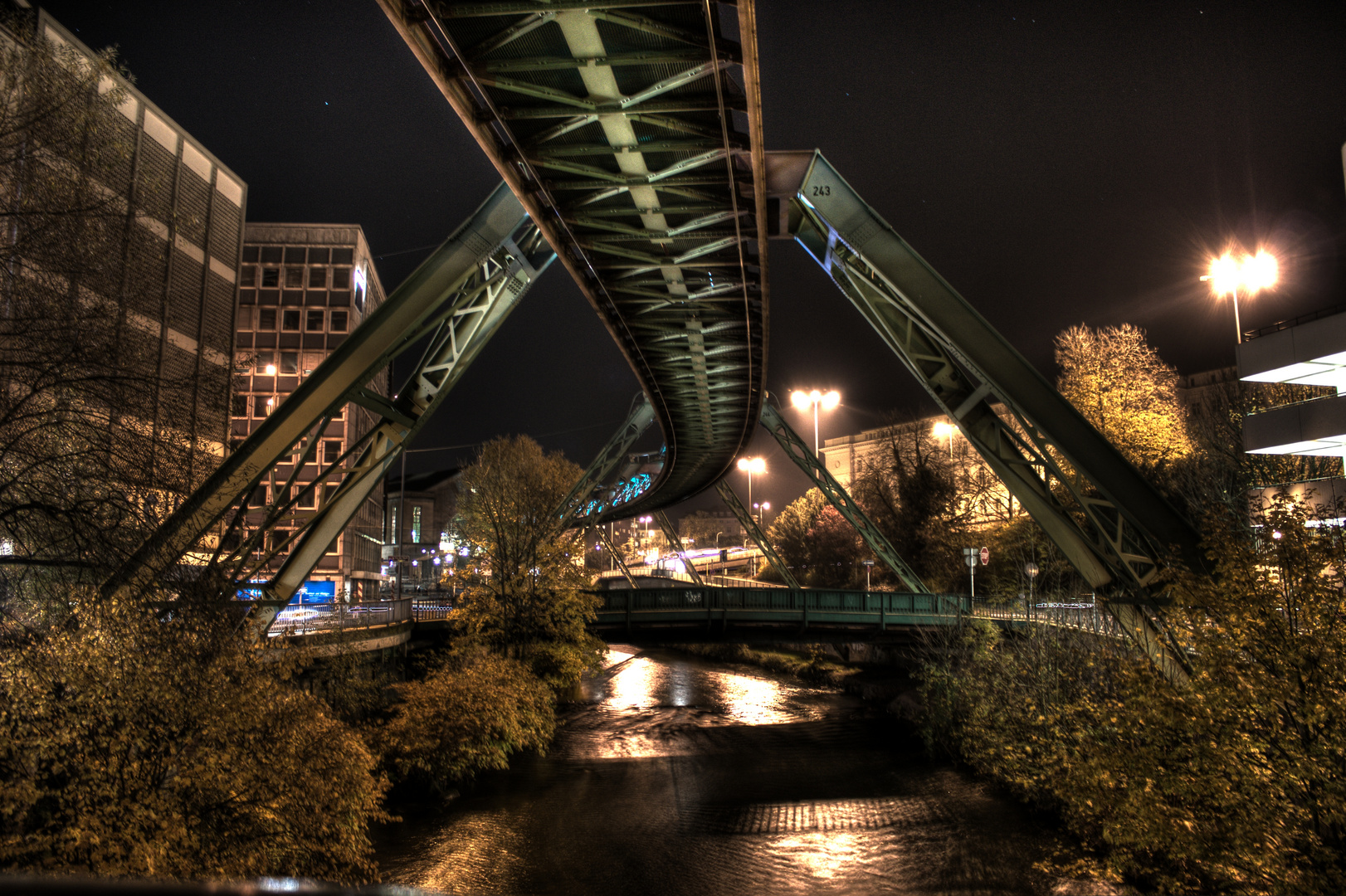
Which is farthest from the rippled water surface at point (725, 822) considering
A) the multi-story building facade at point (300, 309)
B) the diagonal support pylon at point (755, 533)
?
the multi-story building facade at point (300, 309)

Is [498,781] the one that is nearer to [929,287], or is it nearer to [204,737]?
[204,737]

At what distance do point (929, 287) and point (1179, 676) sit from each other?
717 centimetres

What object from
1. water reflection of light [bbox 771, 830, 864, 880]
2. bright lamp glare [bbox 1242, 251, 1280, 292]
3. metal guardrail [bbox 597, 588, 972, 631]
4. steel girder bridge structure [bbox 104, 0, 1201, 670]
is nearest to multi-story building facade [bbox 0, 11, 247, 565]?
steel girder bridge structure [bbox 104, 0, 1201, 670]

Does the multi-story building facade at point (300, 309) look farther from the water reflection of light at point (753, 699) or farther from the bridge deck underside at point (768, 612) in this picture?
the bridge deck underside at point (768, 612)

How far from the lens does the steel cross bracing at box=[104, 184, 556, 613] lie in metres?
12.4

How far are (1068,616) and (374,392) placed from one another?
16849 mm

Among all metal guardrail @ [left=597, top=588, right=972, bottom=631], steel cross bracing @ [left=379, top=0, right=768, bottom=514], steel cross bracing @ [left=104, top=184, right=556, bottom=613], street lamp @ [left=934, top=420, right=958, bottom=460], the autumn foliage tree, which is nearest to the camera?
steel cross bracing @ [left=379, top=0, right=768, bottom=514]

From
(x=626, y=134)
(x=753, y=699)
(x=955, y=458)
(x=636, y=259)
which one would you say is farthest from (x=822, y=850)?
(x=955, y=458)

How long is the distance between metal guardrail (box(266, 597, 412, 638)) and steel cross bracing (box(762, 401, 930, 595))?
1830cm

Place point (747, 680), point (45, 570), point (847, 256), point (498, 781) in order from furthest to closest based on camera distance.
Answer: point (747, 680)
point (498, 781)
point (847, 256)
point (45, 570)

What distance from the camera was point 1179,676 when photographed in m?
12.2

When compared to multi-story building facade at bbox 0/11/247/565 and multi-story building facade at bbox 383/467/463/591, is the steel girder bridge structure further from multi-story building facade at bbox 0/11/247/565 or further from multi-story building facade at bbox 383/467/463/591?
multi-story building facade at bbox 383/467/463/591

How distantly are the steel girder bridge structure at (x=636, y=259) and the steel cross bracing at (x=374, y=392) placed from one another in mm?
43

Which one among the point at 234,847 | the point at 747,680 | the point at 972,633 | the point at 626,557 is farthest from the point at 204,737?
the point at 626,557
